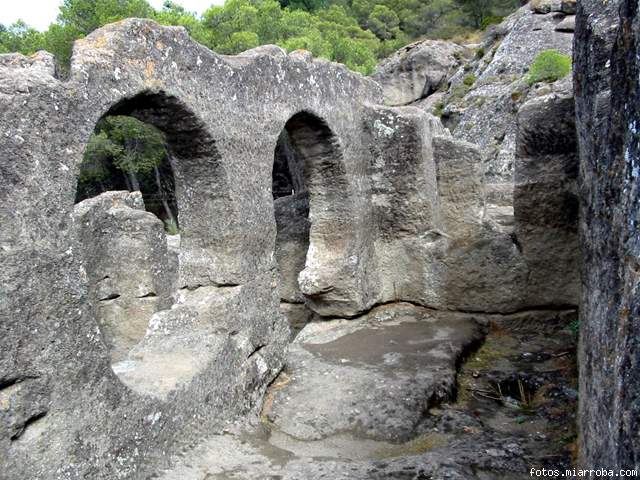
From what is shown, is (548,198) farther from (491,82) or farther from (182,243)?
(491,82)

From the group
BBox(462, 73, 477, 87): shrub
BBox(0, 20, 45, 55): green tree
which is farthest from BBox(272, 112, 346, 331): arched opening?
BBox(0, 20, 45, 55): green tree

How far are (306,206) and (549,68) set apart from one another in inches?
217

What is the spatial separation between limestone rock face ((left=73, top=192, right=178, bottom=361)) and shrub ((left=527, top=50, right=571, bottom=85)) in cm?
660

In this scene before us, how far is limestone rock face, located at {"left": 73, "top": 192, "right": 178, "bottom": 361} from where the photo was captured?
21.6ft

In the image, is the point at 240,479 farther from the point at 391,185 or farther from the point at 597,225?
the point at 391,185

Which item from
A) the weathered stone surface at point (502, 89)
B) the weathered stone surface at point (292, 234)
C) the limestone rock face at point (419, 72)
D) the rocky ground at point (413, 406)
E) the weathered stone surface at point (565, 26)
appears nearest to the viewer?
the rocky ground at point (413, 406)

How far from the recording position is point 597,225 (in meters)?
2.51

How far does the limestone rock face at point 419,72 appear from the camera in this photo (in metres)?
19.8

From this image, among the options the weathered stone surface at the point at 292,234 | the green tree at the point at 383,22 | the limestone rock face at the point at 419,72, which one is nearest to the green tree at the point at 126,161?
the limestone rock face at the point at 419,72

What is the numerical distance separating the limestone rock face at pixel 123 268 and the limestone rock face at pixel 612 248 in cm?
492

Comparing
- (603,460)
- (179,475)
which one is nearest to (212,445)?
(179,475)

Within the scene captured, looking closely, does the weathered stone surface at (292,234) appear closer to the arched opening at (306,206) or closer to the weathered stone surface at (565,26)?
the arched opening at (306,206)

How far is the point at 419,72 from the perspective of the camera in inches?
787

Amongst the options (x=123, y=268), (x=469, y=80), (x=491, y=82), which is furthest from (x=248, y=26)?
(x=123, y=268)
